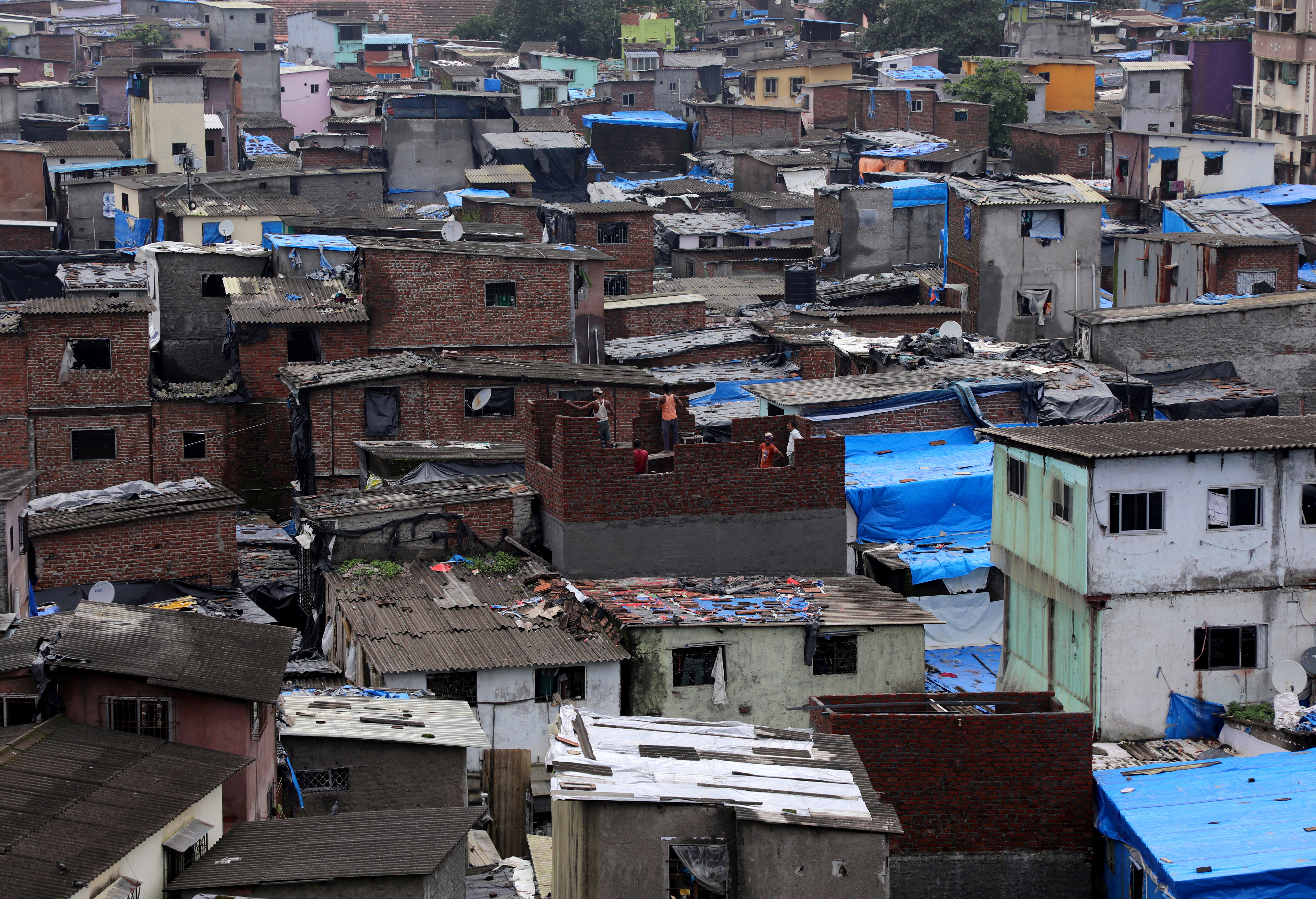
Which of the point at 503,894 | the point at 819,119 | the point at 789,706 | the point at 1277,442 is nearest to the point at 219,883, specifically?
the point at 503,894

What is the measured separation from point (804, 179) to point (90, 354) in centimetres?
3467

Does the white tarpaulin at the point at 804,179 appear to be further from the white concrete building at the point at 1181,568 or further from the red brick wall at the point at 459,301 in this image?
the white concrete building at the point at 1181,568

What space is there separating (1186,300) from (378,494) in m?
24.2

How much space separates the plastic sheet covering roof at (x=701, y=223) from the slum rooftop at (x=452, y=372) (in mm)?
21213

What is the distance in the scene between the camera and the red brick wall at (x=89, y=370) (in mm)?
34031

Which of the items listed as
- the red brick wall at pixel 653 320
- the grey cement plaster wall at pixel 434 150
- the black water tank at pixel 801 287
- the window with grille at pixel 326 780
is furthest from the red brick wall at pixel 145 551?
the grey cement plaster wall at pixel 434 150

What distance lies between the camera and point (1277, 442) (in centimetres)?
2231

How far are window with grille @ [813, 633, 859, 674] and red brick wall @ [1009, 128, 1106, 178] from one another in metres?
44.1

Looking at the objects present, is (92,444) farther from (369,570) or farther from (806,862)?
(806,862)

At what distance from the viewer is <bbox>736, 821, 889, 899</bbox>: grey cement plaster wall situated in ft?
48.8

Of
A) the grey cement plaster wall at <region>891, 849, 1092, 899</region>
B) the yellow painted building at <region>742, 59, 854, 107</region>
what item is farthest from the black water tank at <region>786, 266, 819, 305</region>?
the yellow painted building at <region>742, 59, 854, 107</region>

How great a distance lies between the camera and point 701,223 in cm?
5781

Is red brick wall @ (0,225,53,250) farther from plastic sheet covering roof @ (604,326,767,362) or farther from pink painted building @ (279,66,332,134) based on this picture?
pink painted building @ (279,66,332,134)

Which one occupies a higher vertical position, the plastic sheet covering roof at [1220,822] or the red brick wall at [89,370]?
the red brick wall at [89,370]
